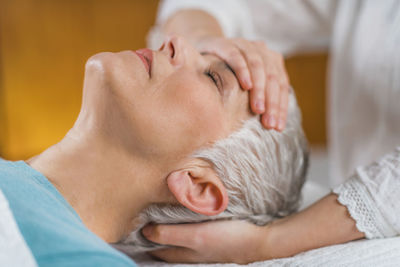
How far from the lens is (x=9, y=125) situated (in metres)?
3.08

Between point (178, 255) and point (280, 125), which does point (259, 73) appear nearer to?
point (280, 125)

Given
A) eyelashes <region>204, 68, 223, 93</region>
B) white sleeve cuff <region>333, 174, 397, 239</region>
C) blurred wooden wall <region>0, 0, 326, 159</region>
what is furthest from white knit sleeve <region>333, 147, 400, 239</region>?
blurred wooden wall <region>0, 0, 326, 159</region>

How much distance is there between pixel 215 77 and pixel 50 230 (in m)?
→ 0.54

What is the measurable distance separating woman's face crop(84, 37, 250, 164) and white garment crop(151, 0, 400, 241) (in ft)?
2.06

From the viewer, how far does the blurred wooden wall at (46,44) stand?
3014mm

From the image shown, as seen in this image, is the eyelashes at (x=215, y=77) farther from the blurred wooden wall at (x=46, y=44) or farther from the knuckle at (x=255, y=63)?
the blurred wooden wall at (x=46, y=44)

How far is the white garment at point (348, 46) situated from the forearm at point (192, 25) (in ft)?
0.18

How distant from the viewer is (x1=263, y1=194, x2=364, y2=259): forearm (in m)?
1.00

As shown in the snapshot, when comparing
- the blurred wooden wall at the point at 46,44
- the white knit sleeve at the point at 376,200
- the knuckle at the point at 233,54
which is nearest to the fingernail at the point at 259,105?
the knuckle at the point at 233,54

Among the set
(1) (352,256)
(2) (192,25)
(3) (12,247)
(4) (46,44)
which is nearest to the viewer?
(3) (12,247)

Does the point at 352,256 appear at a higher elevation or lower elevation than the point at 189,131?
lower

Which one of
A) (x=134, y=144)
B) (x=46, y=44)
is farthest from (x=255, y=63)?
(x=46, y=44)

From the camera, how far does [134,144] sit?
971mm

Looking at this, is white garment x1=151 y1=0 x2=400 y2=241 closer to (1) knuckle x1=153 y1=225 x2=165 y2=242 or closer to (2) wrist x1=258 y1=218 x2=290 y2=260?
(2) wrist x1=258 y1=218 x2=290 y2=260
